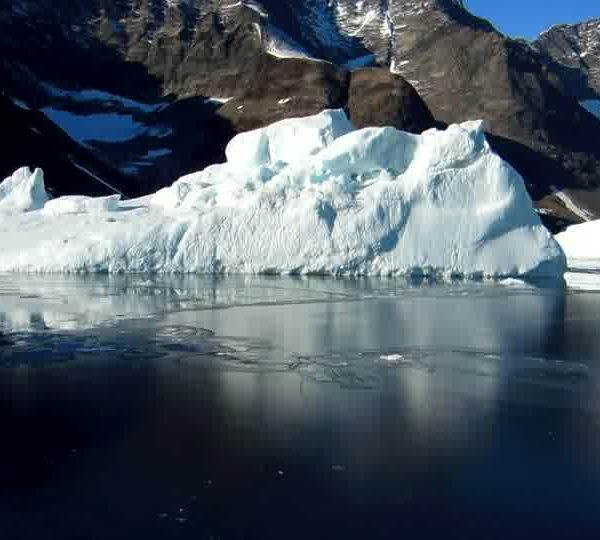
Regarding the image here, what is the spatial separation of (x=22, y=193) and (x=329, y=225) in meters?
8.49

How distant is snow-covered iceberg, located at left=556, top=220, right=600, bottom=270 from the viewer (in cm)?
2931

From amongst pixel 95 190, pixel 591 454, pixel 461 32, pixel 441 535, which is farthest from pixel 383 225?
pixel 461 32

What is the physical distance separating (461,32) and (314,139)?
257 ft

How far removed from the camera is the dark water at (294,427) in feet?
13.8

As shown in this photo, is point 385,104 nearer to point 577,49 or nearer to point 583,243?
point 583,243

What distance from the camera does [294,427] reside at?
5.59 m

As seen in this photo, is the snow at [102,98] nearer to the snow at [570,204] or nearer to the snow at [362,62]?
the snow at [362,62]

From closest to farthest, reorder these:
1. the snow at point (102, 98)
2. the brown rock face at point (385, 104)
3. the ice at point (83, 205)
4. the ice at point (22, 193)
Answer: the ice at point (83, 205) → the ice at point (22, 193) → the brown rock face at point (385, 104) → the snow at point (102, 98)

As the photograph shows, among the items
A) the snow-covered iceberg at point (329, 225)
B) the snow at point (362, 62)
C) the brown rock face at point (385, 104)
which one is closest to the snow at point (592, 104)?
the snow at point (362, 62)

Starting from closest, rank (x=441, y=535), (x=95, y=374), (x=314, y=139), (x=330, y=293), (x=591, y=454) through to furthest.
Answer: (x=441, y=535) → (x=591, y=454) → (x=95, y=374) → (x=330, y=293) → (x=314, y=139)

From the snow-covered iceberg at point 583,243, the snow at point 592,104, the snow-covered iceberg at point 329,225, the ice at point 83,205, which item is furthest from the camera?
the snow at point 592,104

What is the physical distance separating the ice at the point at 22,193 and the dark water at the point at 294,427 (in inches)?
412

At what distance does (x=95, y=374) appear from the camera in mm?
7074

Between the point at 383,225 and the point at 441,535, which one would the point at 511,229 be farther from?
the point at 441,535
